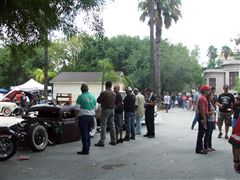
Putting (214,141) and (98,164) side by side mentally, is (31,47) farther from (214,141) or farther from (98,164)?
(214,141)

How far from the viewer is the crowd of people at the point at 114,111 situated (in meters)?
11.3

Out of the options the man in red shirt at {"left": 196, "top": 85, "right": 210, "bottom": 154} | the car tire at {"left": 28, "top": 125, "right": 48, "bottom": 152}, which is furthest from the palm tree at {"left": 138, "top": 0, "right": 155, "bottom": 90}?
the man in red shirt at {"left": 196, "top": 85, "right": 210, "bottom": 154}

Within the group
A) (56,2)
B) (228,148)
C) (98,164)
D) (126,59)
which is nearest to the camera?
(98,164)

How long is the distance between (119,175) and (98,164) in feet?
4.34

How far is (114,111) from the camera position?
1334cm

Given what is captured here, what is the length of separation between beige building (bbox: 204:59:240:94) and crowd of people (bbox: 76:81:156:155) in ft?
170

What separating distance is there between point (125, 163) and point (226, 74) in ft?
214

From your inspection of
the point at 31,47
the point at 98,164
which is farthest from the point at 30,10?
the point at 98,164

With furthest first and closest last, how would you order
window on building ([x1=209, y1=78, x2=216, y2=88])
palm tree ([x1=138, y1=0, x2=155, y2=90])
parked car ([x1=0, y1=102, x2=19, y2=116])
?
window on building ([x1=209, y1=78, x2=216, y2=88]) → palm tree ([x1=138, y1=0, x2=155, y2=90]) → parked car ([x1=0, y1=102, x2=19, y2=116])

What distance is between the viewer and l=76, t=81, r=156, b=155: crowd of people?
37.2ft

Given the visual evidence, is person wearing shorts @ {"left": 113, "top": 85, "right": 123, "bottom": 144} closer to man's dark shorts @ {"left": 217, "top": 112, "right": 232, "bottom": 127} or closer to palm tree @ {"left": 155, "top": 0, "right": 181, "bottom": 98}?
man's dark shorts @ {"left": 217, "top": 112, "right": 232, "bottom": 127}

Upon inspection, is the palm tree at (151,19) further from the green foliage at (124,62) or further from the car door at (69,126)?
the car door at (69,126)

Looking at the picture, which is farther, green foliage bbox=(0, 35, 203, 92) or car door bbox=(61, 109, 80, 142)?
green foliage bbox=(0, 35, 203, 92)

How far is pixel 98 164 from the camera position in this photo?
970 centimetres
